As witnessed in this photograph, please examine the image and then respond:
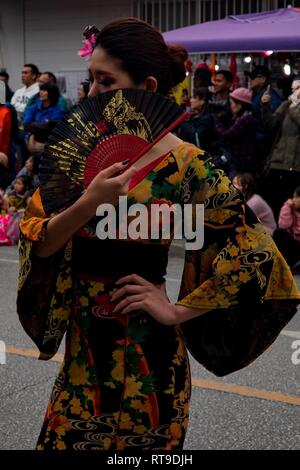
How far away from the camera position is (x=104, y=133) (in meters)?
2.05

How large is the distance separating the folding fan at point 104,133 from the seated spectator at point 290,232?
20.0 ft

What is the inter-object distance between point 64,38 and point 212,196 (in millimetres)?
14182

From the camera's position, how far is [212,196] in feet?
6.82

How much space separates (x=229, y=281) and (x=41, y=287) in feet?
1.56

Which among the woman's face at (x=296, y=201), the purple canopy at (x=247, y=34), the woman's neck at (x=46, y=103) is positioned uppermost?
the purple canopy at (x=247, y=34)

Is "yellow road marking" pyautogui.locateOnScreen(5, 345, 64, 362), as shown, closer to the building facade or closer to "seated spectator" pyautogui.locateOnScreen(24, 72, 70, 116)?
"seated spectator" pyautogui.locateOnScreen(24, 72, 70, 116)

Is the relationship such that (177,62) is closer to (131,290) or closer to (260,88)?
(131,290)

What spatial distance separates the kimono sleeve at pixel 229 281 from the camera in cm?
208

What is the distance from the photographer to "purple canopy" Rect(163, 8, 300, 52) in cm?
892

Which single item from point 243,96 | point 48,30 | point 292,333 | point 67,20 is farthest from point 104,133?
point 48,30

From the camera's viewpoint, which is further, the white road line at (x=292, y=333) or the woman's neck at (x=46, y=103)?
the woman's neck at (x=46, y=103)

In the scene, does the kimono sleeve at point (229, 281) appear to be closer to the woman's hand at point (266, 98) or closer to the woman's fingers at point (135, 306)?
the woman's fingers at point (135, 306)

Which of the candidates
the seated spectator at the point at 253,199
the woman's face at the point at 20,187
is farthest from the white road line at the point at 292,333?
the woman's face at the point at 20,187
